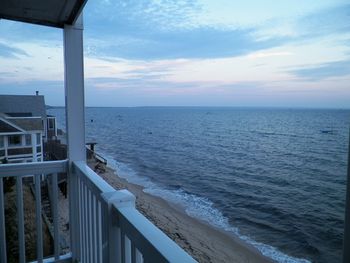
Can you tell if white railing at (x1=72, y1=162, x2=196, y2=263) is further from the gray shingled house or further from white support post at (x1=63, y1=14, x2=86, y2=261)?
the gray shingled house

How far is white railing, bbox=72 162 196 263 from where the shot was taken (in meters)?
0.74

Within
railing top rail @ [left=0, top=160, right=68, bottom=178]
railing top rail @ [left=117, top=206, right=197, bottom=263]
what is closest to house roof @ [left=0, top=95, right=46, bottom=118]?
railing top rail @ [left=0, top=160, right=68, bottom=178]

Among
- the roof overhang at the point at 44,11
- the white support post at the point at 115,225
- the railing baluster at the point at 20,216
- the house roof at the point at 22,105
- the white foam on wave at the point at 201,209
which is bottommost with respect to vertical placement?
the white foam on wave at the point at 201,209

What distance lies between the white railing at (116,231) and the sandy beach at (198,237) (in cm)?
655

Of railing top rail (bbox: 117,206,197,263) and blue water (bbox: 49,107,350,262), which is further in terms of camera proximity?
blue water (bbox: 49,107,350,262)

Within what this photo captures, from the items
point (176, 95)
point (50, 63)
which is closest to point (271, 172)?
point (176, 95)

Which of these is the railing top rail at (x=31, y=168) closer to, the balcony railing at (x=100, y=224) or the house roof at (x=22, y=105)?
the balcony railing at (x=100, y=224)

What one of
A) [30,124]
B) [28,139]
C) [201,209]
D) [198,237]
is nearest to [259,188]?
[201,209]

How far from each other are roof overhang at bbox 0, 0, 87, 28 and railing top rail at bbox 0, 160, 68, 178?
1.08m

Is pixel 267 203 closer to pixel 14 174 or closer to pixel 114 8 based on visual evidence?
pixel 114 8

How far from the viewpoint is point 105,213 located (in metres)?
1.15

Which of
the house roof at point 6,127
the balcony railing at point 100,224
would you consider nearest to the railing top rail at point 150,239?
the balcony railing at point 100,224

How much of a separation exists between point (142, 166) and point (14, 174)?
18.7 m

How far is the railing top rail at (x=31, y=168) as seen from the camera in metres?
1.95
